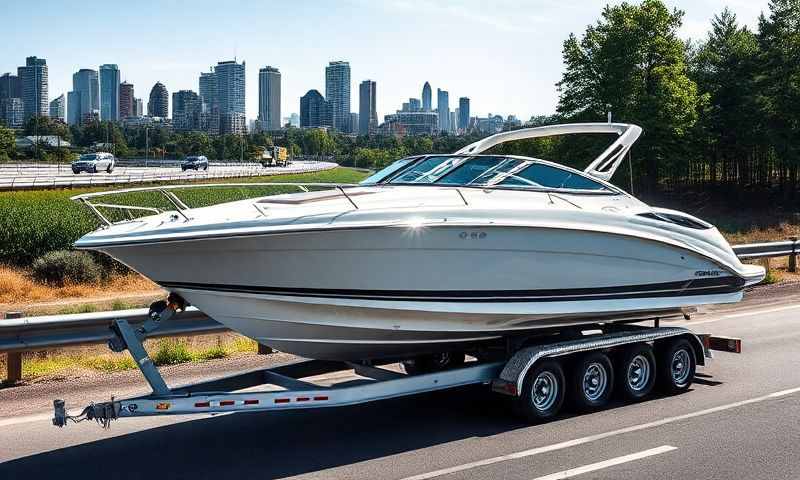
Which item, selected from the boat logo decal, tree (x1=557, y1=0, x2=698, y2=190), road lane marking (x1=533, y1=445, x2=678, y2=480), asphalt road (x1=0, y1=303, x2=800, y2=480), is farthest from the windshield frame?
tree (x1=557, y1=0, x2=698, y2=190)

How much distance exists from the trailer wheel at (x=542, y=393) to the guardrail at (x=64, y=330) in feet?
10.8

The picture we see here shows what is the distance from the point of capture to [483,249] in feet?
25.1

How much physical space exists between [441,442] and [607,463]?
1447 millimetres

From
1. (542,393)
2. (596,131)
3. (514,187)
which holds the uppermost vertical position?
(596,131)

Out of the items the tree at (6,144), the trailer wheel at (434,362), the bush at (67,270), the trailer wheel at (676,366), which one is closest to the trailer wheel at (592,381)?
the trailer wheel at (676,366)

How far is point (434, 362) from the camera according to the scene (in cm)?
936

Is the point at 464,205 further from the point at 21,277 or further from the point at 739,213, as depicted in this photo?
the point at 739,213

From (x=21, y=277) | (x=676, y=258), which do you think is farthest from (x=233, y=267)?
(x=21, y=277)

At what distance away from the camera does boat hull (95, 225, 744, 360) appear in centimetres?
689

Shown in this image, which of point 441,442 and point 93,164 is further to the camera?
point 93,164

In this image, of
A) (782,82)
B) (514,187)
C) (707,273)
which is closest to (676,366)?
(707,273)

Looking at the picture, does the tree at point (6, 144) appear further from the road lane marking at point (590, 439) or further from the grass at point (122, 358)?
the road lane marking at point (590, 439)

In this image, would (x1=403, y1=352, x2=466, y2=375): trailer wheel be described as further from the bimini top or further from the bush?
the bush

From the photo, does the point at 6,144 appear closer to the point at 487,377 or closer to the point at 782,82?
the point at 782,82
